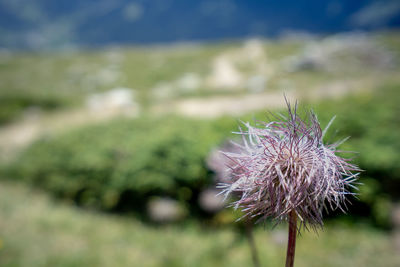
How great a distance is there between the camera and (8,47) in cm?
10362

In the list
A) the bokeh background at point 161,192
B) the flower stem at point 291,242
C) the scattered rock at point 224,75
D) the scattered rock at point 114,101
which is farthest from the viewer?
the scattered rock at point 224,75

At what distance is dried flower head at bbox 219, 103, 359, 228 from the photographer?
79 centimetres

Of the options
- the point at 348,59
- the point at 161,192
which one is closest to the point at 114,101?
the point at 161,192

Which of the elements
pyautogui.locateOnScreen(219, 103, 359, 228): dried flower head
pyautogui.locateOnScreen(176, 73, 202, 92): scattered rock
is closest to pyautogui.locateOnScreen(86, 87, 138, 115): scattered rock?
pyautogui.locateOnScreen(176, 73, 202, 92): scattered rock

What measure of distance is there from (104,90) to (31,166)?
899 inches

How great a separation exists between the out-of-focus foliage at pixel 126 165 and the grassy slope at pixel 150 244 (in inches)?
27.1

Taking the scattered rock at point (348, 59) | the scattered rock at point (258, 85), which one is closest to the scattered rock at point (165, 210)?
the scattered rock at point (258, 85)

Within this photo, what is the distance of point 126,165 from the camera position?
610 centimetres

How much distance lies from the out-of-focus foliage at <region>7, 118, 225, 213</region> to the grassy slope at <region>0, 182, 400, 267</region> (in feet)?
2.26

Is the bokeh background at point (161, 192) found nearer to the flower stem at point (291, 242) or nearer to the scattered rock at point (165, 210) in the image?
the scattered rock at point (165, 210)

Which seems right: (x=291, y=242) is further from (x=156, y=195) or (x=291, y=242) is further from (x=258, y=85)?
(x=258, y=85)

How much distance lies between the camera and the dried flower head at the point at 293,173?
794 millimetres

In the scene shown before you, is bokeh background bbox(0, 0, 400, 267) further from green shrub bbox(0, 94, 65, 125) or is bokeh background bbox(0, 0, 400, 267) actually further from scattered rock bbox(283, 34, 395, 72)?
scattered rock bbox(283, 34, 395, 72)

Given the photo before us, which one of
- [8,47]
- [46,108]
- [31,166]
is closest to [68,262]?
[31,166]
